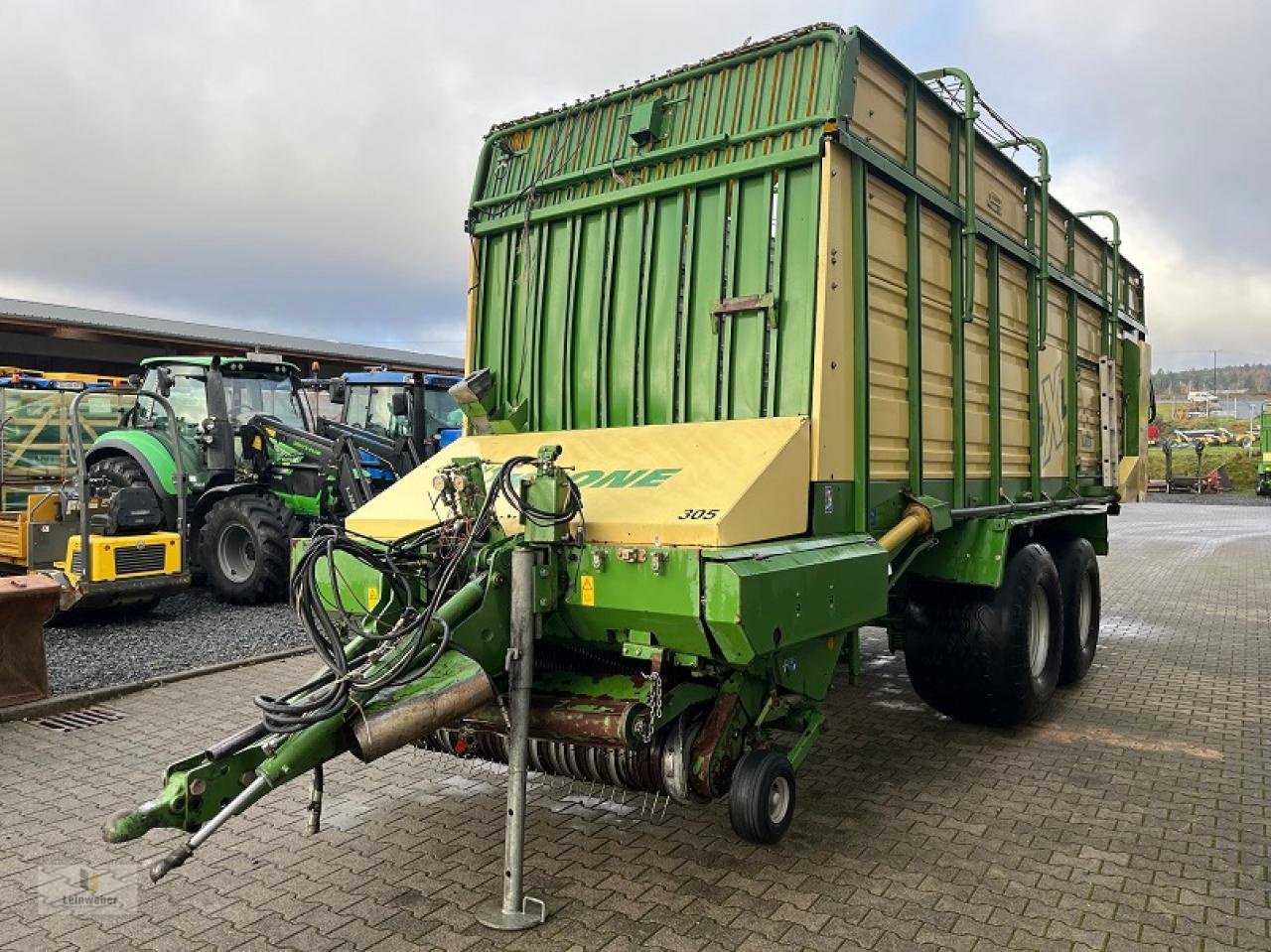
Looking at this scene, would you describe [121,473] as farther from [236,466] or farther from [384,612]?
[384,612]

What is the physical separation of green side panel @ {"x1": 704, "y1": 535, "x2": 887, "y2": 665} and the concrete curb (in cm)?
459

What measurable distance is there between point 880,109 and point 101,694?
565 centimetres

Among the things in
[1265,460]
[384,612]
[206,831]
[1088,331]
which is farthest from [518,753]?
[1265,460]

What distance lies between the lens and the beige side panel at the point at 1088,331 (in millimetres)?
7105

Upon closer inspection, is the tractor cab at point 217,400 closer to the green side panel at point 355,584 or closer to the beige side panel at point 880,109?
the green side panel at point 355,584

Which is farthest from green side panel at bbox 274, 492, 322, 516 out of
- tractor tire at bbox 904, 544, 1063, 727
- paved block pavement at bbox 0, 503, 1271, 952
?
tractor tire at bbox 904, 544, 1063, 727

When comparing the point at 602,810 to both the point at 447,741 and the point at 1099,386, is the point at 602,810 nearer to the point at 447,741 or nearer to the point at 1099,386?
the point at 447,741

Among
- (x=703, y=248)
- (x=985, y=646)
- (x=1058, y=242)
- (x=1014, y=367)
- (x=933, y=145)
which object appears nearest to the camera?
(x=703, y=248)

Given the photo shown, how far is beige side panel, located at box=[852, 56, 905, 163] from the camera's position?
160 inches

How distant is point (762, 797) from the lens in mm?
3477

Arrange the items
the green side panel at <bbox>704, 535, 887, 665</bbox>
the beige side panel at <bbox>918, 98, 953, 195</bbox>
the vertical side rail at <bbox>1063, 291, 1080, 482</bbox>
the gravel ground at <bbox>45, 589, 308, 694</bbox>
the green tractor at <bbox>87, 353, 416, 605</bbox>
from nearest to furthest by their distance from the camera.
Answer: the green side panel at <bbox>704, 535, 887, 665</bbox> → the beige side panel at <bbox>918, 98, 953, 195</bbox> → the gravel ground at <bbox>45, 589, 308, 694</bbox> → the vertical side rail at <bbox>1063, 291, 1080, 482</bbox> → the green tractor at <bbox>87, 353, 416, 605</bbox>

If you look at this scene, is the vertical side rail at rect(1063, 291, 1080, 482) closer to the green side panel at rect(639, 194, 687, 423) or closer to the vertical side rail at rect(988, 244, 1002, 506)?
the vertical side rail at rect(988, 244, 1002, 506)

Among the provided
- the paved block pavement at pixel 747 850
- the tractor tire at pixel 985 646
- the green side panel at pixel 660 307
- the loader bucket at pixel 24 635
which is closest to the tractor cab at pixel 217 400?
the loader bucket at pixel 24 635

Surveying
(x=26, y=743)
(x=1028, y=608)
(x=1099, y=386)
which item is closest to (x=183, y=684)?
(x=26, y=743)
